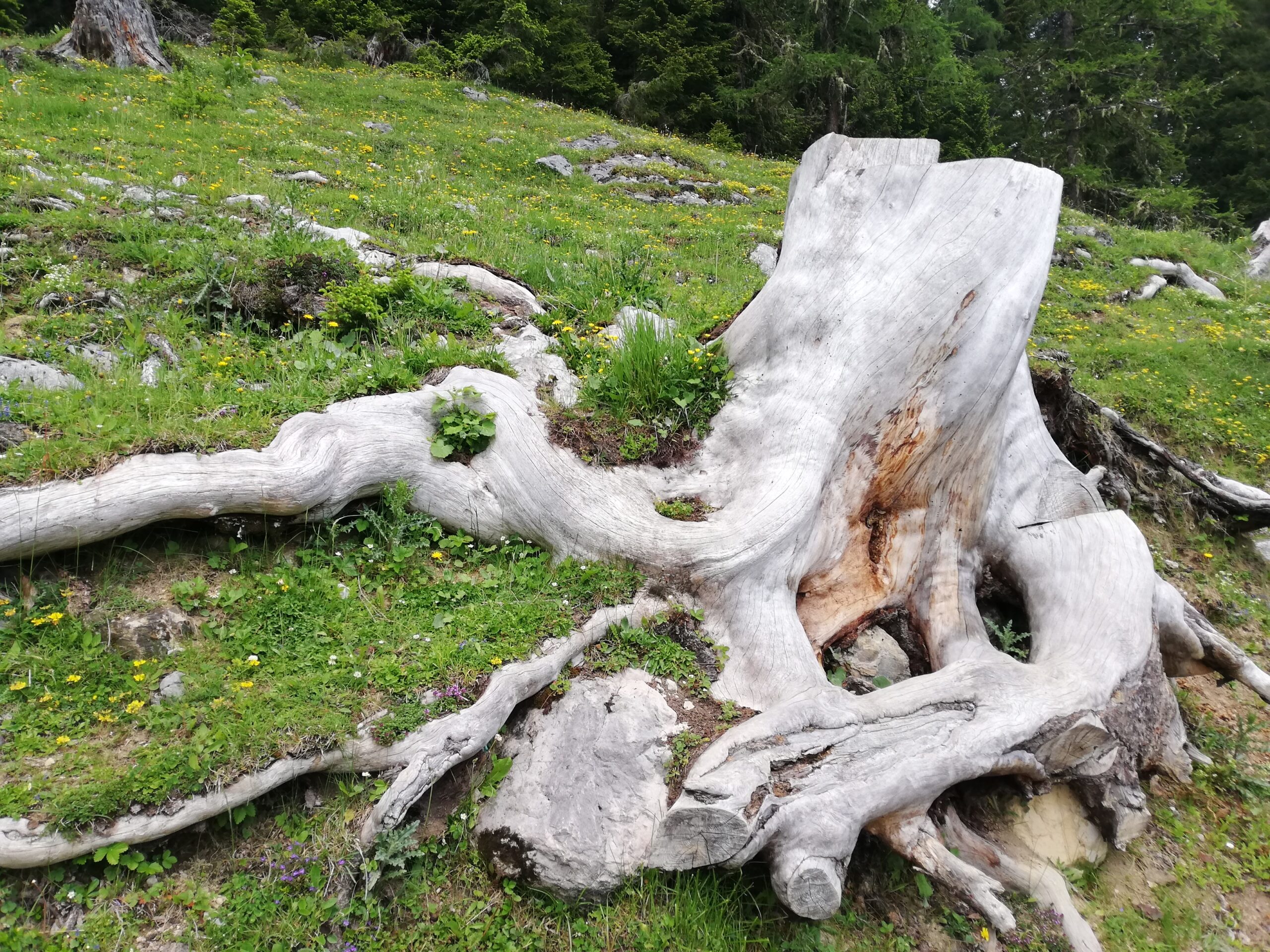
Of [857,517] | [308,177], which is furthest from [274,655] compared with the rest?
[308,177]

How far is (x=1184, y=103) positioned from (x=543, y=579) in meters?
42.3

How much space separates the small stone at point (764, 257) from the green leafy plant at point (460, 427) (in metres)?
8.36

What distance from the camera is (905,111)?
30969 millimetres

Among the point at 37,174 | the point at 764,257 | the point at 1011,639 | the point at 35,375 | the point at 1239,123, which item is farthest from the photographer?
the point at 1239,123

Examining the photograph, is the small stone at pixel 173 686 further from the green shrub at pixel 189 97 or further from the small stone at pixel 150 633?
the green shrub at pixel 189 97

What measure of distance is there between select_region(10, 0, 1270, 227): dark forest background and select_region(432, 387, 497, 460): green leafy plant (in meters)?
27.3

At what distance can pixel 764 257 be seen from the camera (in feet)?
41.5

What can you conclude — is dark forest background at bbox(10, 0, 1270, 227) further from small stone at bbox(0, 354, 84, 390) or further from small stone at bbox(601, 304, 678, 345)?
small stone at bbox(0, 354, 84, 390)

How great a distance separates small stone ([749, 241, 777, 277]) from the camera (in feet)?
40.5

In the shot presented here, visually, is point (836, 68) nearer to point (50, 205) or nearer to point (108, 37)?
point (108, 37)

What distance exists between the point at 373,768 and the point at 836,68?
33867mm

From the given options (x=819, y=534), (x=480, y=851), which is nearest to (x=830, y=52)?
(x=819, y=534)

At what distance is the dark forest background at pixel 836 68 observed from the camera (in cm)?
2939

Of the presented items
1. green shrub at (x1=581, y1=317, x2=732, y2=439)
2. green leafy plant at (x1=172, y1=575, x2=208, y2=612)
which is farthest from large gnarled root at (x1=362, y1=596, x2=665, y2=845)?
green shrub at (x1=581, y1=317, x2=732, y2=439)
